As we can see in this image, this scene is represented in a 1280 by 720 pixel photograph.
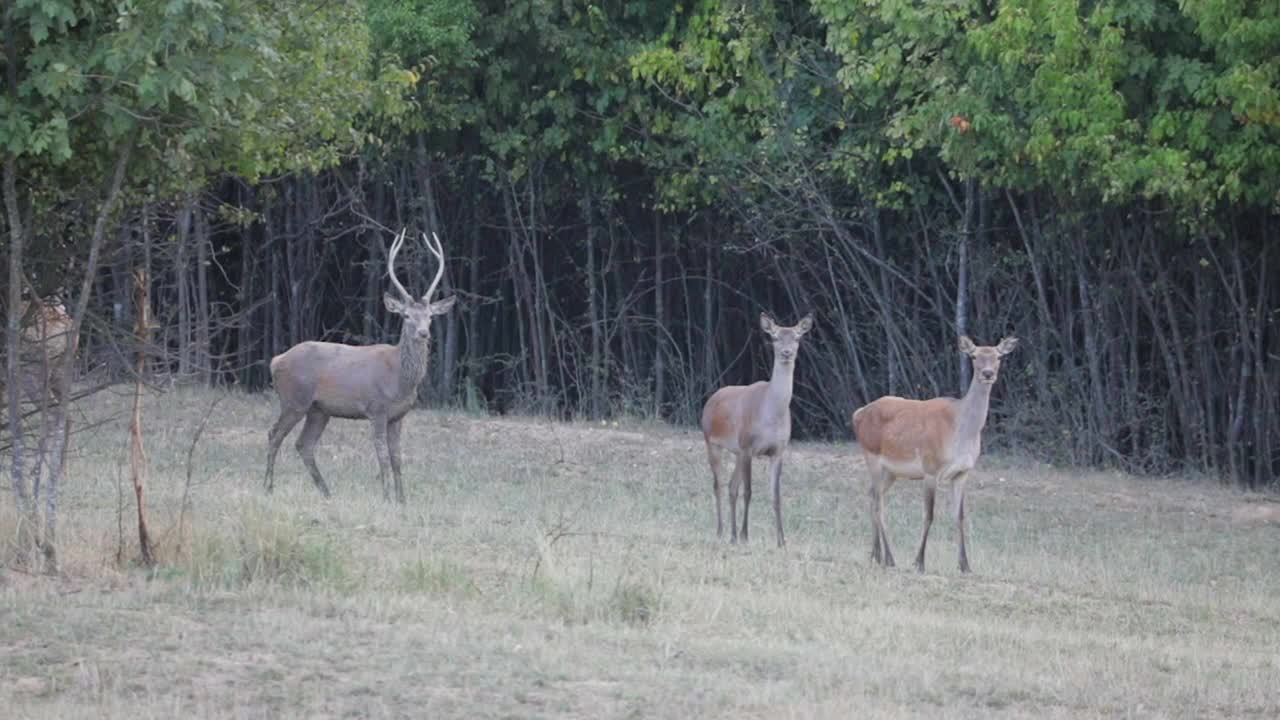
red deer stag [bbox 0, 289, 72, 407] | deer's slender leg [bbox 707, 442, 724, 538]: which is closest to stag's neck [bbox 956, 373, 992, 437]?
deer's slender leg [bbox 707, 442, 724, 538]

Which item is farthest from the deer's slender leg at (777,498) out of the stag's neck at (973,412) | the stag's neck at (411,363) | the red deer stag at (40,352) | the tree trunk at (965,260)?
the tree trunk at (965,260)

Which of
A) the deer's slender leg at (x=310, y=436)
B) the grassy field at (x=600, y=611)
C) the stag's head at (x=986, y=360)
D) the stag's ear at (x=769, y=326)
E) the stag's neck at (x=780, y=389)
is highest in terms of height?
the stag's ear at (x=769, y=326)

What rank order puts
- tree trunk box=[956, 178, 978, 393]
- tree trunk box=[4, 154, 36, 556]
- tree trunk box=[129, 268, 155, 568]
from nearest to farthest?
tree trunk box=[4, 154, 36, 556], tree trunk box=[129, 268, 155, 568], tree trunk box=[956, 178, 978, 393]

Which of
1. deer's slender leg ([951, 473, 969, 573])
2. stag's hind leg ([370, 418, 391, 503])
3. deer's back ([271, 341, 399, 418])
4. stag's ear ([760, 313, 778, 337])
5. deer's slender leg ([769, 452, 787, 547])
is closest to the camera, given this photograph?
deer's slender leg ([951, 473, 969, 573])

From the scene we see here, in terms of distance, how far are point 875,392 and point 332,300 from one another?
360 inches

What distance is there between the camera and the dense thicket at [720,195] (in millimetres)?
10953

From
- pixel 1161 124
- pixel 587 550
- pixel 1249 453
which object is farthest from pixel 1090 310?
pixel 587 550

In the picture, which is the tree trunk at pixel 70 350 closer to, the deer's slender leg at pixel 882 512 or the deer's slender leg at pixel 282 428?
the deer's slender leg at pixel 282 428

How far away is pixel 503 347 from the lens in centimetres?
2664

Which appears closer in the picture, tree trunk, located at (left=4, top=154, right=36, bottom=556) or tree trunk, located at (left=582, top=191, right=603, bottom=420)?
tree trunk, located at (left=4, top=154, right=36, bottom=556)

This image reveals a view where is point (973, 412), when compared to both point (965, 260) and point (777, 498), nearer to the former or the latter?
point (777, 498)

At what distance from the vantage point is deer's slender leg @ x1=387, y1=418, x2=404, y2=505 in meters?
15.0

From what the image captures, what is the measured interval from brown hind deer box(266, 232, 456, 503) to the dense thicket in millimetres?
897

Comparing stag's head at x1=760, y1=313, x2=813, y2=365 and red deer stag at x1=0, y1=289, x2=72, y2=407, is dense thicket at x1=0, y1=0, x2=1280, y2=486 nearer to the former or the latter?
red deer stag at x1=0, y1=289, x2=72, y2=407
